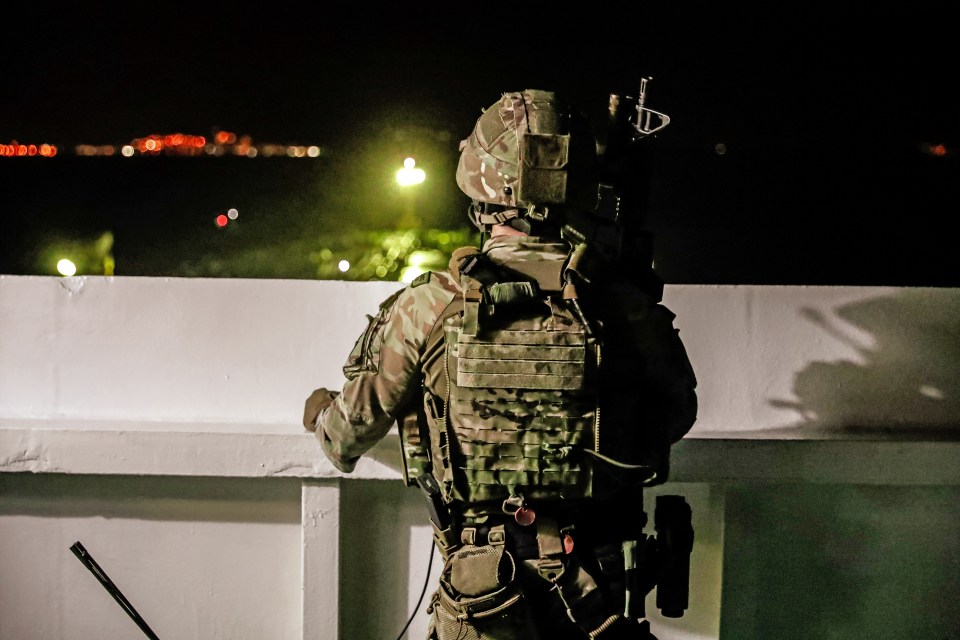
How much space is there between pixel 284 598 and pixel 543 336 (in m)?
1.51

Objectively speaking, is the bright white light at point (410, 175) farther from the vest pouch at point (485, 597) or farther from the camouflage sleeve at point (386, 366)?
the vest pouch at point (485, 597)

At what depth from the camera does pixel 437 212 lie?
13266 mm

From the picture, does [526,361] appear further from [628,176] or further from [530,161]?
[628,176]

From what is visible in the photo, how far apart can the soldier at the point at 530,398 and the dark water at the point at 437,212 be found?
791 cm

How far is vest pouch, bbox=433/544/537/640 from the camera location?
5.46 ft

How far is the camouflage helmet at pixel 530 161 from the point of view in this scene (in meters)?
1.68

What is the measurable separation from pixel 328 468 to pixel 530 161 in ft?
→ 4.03

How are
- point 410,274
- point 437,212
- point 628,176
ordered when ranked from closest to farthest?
point 628,176, point 410,274, point 437,212

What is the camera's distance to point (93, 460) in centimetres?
233

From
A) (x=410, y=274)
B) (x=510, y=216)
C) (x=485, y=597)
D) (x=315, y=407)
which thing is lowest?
(x=485, y=597)

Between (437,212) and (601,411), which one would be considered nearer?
(601,411)

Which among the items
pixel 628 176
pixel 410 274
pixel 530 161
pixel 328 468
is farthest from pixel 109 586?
pixel 410 274

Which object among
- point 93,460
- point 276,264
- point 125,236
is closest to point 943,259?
point 276,264

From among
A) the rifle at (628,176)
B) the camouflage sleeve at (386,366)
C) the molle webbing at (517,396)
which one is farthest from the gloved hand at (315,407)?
the rifle at (628,176)
